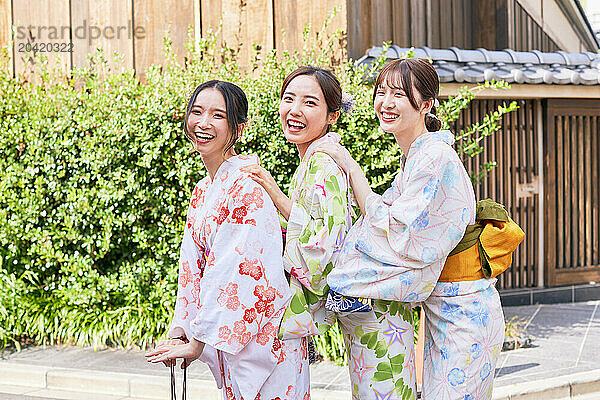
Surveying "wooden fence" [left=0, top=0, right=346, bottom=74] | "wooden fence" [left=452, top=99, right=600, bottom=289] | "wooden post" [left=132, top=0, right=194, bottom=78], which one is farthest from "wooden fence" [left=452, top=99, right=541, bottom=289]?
"wooden post" [left=132, top=0, right=194, bottom=78]

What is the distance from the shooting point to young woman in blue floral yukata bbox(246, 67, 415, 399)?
2828 mm

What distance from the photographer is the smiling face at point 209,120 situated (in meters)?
2.94

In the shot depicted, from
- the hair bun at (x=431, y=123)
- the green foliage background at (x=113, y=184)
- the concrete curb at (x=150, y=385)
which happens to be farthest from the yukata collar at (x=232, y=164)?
the green foliage background at (x=113, y=184)

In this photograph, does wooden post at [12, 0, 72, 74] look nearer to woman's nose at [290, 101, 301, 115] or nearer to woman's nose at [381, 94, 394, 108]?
woman's nose at [290, 101, 301, 115]

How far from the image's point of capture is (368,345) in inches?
113

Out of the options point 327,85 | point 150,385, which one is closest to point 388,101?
point 327,85

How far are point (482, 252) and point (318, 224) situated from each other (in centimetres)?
68

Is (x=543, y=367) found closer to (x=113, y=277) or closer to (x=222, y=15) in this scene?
(x=113, y=277)

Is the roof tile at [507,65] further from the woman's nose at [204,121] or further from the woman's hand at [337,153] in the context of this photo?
the woman's nose at [204,121]

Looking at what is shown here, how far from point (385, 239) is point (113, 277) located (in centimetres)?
471

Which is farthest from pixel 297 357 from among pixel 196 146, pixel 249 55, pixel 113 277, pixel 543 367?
pixel 249 55

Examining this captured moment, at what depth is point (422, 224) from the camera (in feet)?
9.08

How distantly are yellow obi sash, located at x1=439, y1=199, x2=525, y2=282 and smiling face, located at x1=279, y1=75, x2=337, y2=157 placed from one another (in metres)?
0.78

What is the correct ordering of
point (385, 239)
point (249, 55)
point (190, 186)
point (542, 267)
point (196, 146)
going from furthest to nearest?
point (542, 267), point (249, 55), point (190, 186), point (196, 146), point (385, 239)
